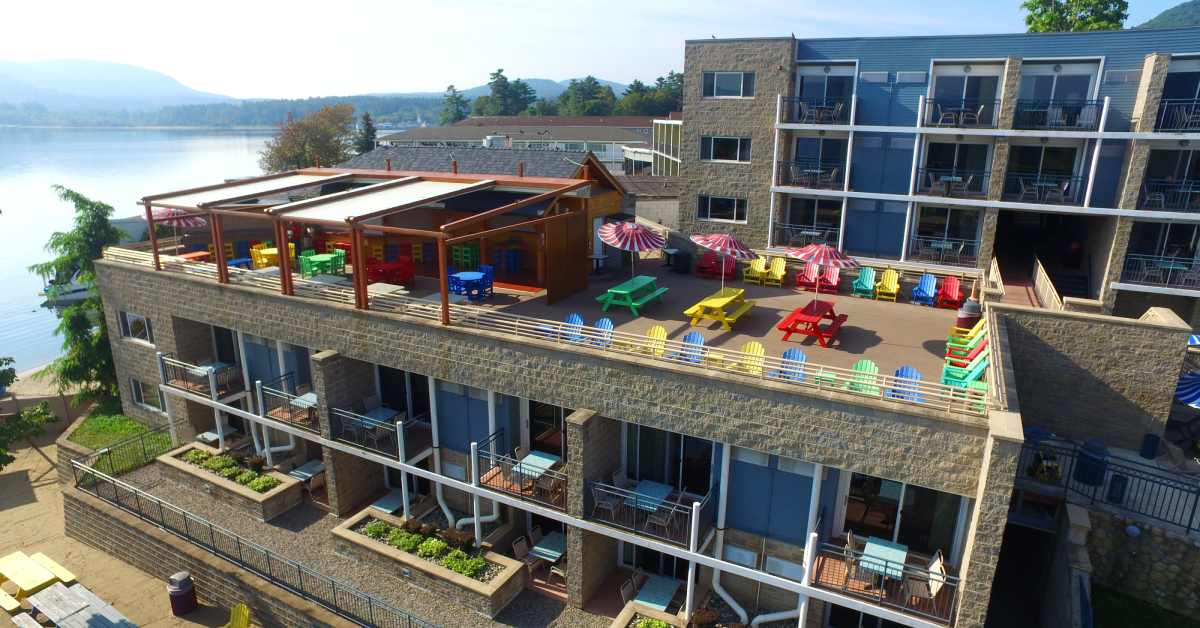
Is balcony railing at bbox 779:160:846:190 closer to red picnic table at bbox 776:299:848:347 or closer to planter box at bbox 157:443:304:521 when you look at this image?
red picnic table at bbox 776:299:848:347

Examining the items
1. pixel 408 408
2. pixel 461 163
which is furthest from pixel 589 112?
pixel 408 408

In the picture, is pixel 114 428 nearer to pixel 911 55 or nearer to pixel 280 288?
pixel 280 288

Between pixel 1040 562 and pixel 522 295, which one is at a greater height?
pixel 522 295

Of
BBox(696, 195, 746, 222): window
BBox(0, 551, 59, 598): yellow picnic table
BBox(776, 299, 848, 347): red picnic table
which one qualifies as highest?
BBox(696, 195, 746, 222): window

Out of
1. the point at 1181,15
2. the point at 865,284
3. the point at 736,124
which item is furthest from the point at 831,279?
the point at 1181,15

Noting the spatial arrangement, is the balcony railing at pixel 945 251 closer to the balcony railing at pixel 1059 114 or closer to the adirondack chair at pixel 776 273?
the balcony railing at pixel 1059 114

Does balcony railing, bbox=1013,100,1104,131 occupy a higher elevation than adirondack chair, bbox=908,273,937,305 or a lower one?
higher

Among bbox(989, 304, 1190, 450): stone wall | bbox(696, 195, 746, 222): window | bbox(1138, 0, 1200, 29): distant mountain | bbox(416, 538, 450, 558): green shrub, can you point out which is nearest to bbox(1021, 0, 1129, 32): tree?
bbox(696, 195, 746, 222): window
